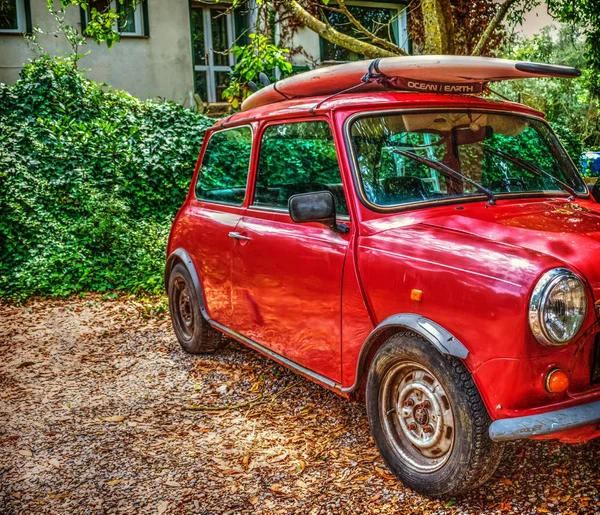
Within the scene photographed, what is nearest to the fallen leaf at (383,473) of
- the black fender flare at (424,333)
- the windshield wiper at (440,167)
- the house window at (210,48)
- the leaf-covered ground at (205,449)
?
the leaf-covered ground at (205,449)

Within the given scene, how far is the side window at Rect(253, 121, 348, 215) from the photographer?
4023mm

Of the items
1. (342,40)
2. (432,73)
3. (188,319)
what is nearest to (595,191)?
(432,73)

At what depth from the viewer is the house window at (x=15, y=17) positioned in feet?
48.0

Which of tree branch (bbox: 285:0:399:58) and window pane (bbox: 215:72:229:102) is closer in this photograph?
tree branch (bbox: 285:0:399:58)

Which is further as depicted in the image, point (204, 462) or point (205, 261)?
point (205, 261)

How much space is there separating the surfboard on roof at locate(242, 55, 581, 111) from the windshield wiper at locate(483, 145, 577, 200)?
0.48 meters

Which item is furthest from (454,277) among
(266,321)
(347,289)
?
(266,321)

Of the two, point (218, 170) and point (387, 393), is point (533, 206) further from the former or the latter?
point (218, 170)

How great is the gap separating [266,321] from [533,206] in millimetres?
1887

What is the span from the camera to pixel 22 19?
14.8 meters

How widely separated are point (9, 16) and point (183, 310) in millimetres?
11533

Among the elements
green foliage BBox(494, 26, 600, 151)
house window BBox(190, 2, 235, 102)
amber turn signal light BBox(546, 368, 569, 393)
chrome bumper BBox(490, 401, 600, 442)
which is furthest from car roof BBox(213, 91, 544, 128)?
green foliage BBox(494, 26, 600, 151)

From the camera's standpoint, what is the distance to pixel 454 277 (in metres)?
3.12

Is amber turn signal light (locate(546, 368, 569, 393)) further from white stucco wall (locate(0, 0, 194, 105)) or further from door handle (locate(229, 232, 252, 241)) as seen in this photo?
white stucco wall (locate(0, 0, 194, 105))
